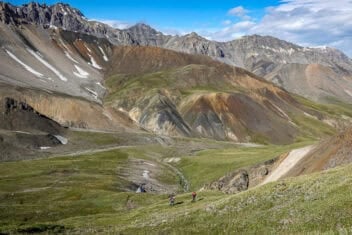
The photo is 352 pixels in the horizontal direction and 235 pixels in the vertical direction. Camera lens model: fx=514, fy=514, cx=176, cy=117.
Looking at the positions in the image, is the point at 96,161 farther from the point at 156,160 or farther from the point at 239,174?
the point at 239,174

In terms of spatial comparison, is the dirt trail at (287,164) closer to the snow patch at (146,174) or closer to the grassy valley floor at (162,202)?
the grassy valley floor at (162,202)

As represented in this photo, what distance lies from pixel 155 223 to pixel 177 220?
2641mm

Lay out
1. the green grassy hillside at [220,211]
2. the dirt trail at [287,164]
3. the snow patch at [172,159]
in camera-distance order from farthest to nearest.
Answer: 1. the snow patch at [172,159]
2. the dirt trail at [287,164]
3. the green grassy hillside at [220,211]

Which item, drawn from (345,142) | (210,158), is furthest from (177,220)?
(210,158)

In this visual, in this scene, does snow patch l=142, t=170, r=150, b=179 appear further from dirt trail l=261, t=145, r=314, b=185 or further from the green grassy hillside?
dirt trail l=261, t=145, r=314, b=185

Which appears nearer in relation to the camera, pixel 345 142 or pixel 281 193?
pixel 281 193

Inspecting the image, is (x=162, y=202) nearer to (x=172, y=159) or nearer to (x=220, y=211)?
(x=220, y=211)

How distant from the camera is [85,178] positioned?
131875 millimetres

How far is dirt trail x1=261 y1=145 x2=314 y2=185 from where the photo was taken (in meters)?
96.0

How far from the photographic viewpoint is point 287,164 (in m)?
99.1

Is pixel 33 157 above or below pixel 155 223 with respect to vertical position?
below

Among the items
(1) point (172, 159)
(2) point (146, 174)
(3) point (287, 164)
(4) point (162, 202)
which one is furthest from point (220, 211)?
(1) point (172, 159)

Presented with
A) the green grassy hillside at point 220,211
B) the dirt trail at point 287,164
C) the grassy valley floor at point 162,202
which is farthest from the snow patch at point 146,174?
the dirt trail at point 287,164

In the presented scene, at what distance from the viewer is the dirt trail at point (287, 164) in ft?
315
